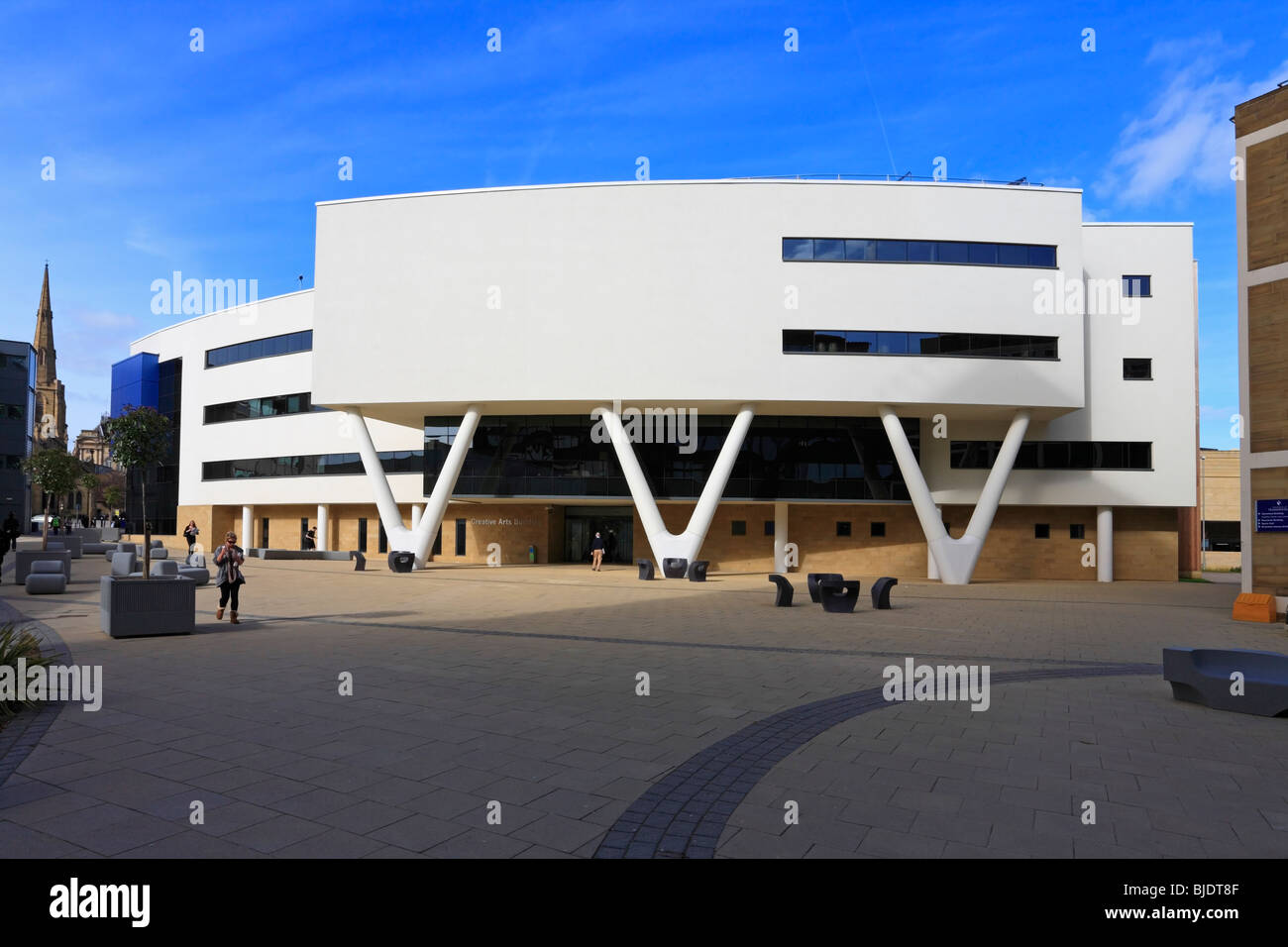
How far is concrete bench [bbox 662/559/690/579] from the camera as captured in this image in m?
30.3

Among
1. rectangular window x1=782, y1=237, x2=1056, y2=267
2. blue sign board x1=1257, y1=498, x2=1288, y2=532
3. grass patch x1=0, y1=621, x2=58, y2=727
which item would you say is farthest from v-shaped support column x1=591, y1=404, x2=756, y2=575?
grass patch x1=0, y1=621, x2=58, y2=727

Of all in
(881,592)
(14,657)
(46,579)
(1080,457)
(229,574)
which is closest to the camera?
(14,657)

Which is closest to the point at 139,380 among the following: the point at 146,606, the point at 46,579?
the point at 46,579

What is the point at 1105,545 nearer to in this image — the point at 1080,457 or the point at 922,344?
the point at 1080,457

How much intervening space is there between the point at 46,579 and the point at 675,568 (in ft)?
63.0

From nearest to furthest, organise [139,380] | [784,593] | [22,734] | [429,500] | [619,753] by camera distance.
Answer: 1. [619,753]
2. [22,734]
3. [784,593]
4. [429,500]
5. [139,380]

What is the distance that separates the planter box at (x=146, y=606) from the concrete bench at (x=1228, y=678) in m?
14.8

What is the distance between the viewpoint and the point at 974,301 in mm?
30109

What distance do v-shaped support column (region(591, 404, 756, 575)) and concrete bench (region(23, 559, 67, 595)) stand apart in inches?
712

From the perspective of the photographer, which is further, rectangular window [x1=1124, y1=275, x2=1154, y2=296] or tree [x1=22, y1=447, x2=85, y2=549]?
tree [x1=22, y1=447, x2=85, y2=549]

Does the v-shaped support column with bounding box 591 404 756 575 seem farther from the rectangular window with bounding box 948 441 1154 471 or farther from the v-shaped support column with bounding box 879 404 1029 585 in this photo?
the rectangular window with bounding box 948 441 1154 471

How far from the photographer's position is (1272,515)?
1952 centimetres
